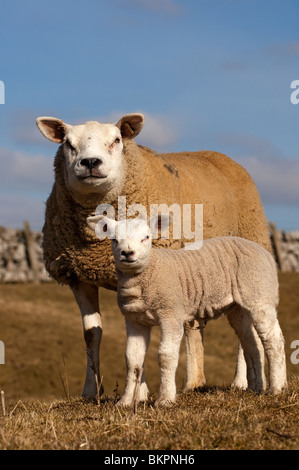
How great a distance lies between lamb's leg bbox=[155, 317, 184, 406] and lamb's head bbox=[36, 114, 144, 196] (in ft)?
5.06

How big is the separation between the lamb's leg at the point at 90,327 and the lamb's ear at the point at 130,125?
159 centimetres

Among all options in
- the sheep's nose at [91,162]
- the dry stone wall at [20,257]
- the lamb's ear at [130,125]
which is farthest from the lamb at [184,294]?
the dry stone wall at [20,257]

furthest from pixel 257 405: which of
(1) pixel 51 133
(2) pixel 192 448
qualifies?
(1) pixel 51 133

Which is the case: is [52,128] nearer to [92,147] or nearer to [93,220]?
[92,147]

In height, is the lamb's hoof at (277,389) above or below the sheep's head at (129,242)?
below

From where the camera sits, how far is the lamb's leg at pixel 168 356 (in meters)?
5.00

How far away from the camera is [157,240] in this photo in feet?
21.3

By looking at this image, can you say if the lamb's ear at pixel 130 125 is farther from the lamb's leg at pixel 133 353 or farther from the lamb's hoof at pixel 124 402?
the lamb's hoof at pixel 124 402

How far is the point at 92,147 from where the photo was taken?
19.1 feet

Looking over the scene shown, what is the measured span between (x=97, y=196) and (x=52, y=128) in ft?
2.68

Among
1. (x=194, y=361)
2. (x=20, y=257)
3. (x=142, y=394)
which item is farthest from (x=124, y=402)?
(x=20, y=257)

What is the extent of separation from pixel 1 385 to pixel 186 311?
8.81m

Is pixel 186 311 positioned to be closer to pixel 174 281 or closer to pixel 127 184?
pixel 174 281
